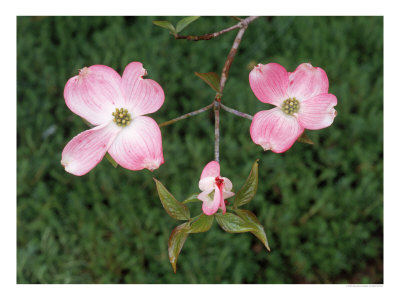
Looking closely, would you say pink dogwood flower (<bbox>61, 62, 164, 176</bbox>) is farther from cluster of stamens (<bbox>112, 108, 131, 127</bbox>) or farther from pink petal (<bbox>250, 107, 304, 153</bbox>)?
pink petal (<bbox>250, 107, 304, 153</bbox>)

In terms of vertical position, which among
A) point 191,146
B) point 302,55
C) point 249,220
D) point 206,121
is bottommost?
point 249,220

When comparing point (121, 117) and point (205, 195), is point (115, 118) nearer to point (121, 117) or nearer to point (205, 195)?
point (121, 117)

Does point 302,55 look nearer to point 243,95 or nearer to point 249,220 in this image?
point 243,95

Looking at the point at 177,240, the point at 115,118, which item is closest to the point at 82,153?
the point at 115,118

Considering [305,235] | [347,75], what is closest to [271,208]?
[305,235]

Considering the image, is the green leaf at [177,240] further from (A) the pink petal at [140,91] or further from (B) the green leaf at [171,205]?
(A) the pink petal at [140,91]

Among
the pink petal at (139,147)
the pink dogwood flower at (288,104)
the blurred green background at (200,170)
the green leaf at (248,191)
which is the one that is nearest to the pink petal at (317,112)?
the pink dogwood flower at (288,104)

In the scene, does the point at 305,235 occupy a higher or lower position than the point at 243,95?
lower
